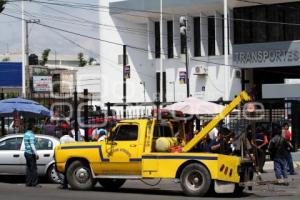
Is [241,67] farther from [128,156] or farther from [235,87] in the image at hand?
[128,156]

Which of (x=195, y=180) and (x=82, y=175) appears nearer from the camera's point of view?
(x=195, y=180)

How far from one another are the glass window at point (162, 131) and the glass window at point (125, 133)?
1.70 feet

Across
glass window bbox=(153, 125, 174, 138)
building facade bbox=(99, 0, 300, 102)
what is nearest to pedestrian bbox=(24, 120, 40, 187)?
glass window bbox=(153, 125, 174, 138)

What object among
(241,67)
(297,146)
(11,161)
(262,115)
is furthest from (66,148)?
(241,67)

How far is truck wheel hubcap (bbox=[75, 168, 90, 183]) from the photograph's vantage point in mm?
16808

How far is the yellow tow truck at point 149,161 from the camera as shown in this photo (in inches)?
597

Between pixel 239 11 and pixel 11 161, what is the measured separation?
35.8 meters

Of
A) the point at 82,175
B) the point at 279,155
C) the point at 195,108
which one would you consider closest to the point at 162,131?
the point at 82,175

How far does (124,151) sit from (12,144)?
4.62m

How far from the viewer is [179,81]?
2130 inches

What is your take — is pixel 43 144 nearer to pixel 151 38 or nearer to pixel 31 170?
pixel 31 170

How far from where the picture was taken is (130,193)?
1636 centimetres

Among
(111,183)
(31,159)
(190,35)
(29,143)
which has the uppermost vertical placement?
(190,35)

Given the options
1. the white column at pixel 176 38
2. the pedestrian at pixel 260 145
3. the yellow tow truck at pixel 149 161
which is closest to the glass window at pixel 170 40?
the white column at pixel 176 38
